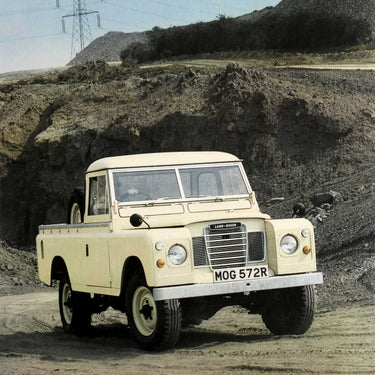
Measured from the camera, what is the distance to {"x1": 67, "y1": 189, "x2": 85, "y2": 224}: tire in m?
13.0

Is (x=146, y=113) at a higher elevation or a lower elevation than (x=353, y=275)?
higher

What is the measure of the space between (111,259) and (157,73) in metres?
31.9

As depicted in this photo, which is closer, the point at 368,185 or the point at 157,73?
the point at 368,185

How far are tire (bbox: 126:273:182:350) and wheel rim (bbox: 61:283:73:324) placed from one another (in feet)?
8.83

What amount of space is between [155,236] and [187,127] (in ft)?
77.3

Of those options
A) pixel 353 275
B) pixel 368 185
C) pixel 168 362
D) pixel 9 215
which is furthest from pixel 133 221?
pixel 9 215

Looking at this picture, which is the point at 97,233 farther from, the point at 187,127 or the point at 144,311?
the point at 187,127

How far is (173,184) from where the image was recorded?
1205 cm

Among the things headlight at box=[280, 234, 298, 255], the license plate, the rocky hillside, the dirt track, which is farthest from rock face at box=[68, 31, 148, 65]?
the license plate

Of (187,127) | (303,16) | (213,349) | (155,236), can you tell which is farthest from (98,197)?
(303,16)

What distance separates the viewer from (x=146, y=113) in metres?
36.4

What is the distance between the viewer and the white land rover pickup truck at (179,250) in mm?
10305

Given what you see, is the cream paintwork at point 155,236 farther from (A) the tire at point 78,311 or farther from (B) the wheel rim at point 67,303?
(B) the wheel rim at point 67,303

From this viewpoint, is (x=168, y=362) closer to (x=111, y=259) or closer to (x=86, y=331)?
(x=111, y=259)
